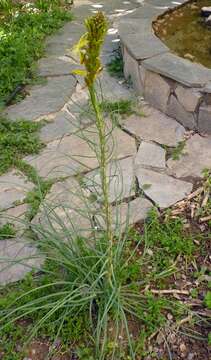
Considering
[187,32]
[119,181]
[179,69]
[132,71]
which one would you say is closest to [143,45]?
[132,71]

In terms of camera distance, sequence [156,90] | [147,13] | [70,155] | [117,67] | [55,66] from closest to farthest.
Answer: [70,155] < [156,90] < [117,67] < [55,66] < [147,13]

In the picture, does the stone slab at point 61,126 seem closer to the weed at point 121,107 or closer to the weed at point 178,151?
the weed at point 121,107

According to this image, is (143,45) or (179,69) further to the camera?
(143,45)

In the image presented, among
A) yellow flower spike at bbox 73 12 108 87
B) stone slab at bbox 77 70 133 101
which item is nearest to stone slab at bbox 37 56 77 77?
stone slab at bbox 77 70 133 101

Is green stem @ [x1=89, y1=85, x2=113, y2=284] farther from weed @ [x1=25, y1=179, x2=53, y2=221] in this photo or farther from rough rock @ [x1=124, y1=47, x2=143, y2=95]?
rough rock @ [x1=124, y1=47, x2=143, y2=95]

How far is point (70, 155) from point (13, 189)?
1.25ft

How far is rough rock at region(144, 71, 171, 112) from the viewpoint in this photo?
304 cm

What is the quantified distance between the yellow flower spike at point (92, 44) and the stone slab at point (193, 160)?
1.49 meters

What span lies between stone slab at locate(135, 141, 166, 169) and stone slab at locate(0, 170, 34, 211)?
0.63 meters

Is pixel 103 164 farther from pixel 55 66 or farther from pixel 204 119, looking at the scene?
pixel 55 66

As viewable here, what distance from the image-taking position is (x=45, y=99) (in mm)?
3283

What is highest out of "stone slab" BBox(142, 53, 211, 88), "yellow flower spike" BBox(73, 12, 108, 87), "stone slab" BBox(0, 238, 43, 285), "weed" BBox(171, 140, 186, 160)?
"yellow flower spike" BBox(73, 12, 108, 87)

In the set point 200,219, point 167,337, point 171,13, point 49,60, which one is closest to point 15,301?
point 167,337

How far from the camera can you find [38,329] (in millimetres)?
1838
